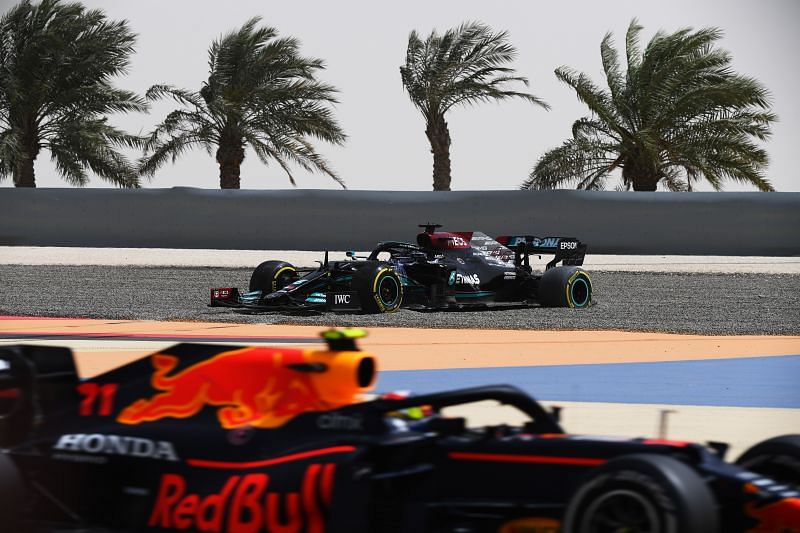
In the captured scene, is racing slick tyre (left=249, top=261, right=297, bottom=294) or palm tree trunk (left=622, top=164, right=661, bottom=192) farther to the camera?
palm tree trunk (left=622, top=164, right=661, bottom=192)

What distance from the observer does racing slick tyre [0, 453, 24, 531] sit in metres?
5.09

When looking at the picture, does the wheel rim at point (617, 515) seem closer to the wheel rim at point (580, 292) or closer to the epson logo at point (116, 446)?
the epson logo at point (116, 446)

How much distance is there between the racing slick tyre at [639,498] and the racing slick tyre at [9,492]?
231 cm

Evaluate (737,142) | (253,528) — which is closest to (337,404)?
(253,528)

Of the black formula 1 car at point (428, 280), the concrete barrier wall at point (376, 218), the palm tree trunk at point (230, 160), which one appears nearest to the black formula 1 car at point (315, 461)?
the black formula 1 car at point (428, 280)

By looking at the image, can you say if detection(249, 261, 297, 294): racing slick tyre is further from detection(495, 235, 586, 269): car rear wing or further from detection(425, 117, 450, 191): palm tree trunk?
detection(425, 117, 450, 191): palm tree trunk

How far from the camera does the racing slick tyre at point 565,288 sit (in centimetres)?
1700

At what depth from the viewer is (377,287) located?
620 inches

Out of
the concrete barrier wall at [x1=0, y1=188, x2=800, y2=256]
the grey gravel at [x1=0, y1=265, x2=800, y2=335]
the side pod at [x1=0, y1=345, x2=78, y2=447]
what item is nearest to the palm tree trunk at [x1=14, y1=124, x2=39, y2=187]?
the concrete barrier wall at [x1=0, y1=188, x2=800, y2=256]

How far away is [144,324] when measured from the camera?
575 inches

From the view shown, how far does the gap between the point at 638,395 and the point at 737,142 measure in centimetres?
2466

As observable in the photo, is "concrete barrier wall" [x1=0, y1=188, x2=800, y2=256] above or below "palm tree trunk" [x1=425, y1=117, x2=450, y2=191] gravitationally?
below

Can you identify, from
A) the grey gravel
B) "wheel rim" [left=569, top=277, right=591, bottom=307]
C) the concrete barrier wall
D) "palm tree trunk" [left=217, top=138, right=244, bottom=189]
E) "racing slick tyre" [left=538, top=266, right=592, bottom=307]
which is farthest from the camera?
"palm tree trunk" [left=217, top=138, right=244, bottom=189]

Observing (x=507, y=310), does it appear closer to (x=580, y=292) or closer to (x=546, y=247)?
(x=580, y=292)
